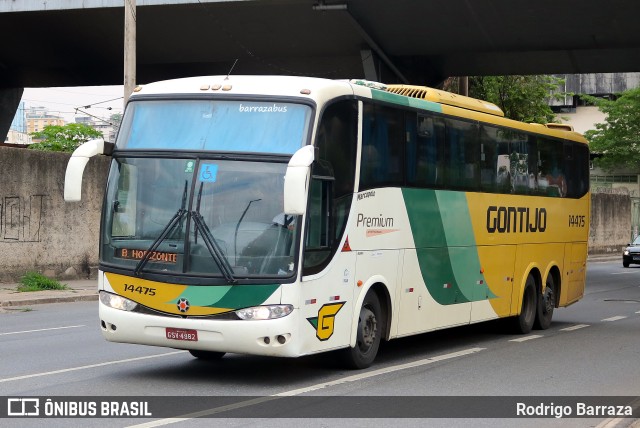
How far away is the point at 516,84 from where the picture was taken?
5409 centimetres

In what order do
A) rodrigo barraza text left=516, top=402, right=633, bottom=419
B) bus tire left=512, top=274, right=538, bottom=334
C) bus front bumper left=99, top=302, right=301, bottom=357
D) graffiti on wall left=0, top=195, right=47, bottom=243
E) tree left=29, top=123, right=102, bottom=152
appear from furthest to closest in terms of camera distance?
1. tree left=29, top=123, right=102, bottom=152
2. graffiti on wall left=0, top=195, right=47, bottom=243
3. bus tire left=512, top=274, right=538, bottom=334
4. bus front bumper left=99, top=302, right=301, bottom=357
5. rodrigo barraza text left=516, top=402, right=633, bottom=419

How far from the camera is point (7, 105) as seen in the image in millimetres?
45438

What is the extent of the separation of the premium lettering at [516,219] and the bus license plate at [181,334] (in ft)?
20.9

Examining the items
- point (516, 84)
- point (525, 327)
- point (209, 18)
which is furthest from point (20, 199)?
point (516, 84)

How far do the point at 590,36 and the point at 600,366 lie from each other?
21.1 m

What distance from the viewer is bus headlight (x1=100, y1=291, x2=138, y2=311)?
1090cm

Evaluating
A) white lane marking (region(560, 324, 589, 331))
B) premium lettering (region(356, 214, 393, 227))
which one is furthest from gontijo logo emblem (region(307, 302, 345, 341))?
white lane marking (region(560, 324, 589, 331))

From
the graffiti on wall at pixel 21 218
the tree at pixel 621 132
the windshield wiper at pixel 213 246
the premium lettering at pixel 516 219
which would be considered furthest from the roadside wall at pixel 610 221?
the windshield wiper at pixel 213 246

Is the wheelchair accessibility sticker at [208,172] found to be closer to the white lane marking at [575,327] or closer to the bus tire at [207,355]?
the bus tire at [207,355]

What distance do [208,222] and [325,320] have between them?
1.61m

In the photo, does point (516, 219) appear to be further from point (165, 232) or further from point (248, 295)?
point (165, 232)

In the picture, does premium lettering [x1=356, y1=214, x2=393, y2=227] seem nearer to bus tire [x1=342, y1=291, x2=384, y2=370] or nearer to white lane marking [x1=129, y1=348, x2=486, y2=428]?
bus tire [x1=342, y1=291, x2=384, y2=370]

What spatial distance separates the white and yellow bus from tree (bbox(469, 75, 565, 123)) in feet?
133

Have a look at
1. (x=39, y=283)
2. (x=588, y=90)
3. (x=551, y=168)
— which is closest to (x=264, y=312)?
(x=551, y=168)
